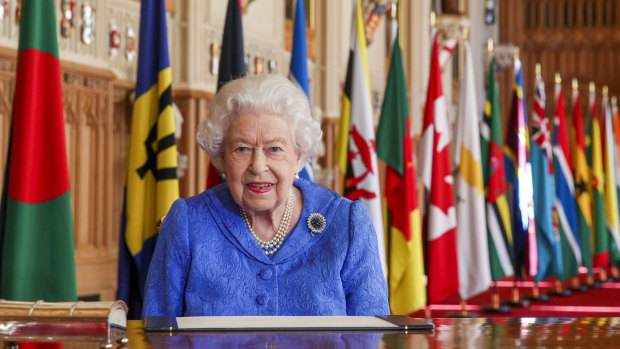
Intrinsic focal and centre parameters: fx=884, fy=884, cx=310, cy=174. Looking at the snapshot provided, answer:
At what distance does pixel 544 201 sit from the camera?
10.7m

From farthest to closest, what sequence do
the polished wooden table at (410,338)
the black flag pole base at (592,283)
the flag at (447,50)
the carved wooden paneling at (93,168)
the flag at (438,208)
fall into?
1. the black flag pole base at (592,283)
2. the flag at (447,50)
3. the flag at (438,208)
4. the carved wooden paneling at (93,168)
5. the polished wooden table at (410,338)

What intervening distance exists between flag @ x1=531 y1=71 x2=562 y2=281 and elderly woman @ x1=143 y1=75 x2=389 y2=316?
8.02 metres

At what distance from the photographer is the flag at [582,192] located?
12.6 metres

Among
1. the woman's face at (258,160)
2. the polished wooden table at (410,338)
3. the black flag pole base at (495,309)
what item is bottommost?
the black flag pole base at (495,309)

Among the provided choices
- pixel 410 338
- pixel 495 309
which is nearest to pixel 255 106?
pixel 410 338

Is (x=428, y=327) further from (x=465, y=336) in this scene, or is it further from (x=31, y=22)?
(x=31, y=22)

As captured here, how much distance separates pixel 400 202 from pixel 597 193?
23.9ft

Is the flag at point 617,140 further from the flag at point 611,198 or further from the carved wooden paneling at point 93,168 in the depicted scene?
the carved wooden paneling at point 93,168

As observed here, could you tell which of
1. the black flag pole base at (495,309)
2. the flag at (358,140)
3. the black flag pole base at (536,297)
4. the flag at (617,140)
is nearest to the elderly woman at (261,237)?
the flag at (358,140)

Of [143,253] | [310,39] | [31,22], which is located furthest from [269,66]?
[31,22]

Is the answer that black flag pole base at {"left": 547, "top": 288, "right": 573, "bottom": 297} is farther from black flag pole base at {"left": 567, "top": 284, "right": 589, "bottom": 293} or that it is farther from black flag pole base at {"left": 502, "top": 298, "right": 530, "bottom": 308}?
black flag pole base at {"left": 502, "top": 298, "right": 530, "bottom": 308}

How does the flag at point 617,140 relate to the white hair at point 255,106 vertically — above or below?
above

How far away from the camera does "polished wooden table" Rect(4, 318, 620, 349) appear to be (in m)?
1.70

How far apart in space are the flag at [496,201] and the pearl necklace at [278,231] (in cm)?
667
